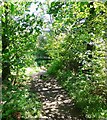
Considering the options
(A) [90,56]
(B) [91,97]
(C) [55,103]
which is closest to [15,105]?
(B) [91,97]

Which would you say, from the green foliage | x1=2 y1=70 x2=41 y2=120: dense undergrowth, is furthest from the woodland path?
x1=2 y1=70 x2=41 y2=120: dense undergrowth

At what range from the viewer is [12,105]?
3.40m

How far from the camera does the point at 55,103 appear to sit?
496 centimetres

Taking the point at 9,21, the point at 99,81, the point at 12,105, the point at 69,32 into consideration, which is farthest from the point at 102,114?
the point at 69,32

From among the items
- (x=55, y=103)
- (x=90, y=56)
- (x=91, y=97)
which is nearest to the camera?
(x=91, y=97)

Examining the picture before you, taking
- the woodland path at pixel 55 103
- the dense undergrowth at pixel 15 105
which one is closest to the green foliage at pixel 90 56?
the woodland path at pixel 55 103

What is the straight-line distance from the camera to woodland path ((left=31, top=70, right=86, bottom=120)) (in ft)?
13.8

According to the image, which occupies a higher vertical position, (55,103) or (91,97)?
(91,97)

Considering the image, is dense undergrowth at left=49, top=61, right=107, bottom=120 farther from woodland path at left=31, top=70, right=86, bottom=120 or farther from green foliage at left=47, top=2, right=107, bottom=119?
woodland path at left=31, top=70, right=86, bottom=120

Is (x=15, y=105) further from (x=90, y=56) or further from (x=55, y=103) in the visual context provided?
(x=90, y=56)

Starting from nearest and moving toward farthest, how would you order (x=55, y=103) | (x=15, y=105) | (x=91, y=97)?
(x=15, y=105) → (x=91, y=97) → (x=55, y=103)

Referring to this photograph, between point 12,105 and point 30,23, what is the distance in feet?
4.35

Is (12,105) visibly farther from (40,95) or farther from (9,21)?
(40,95)

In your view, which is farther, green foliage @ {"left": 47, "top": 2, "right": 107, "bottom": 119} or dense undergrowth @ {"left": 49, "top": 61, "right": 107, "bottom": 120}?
green foliage @ {"left": 47, "top": 2, "right": 107, "bottom": 119}
